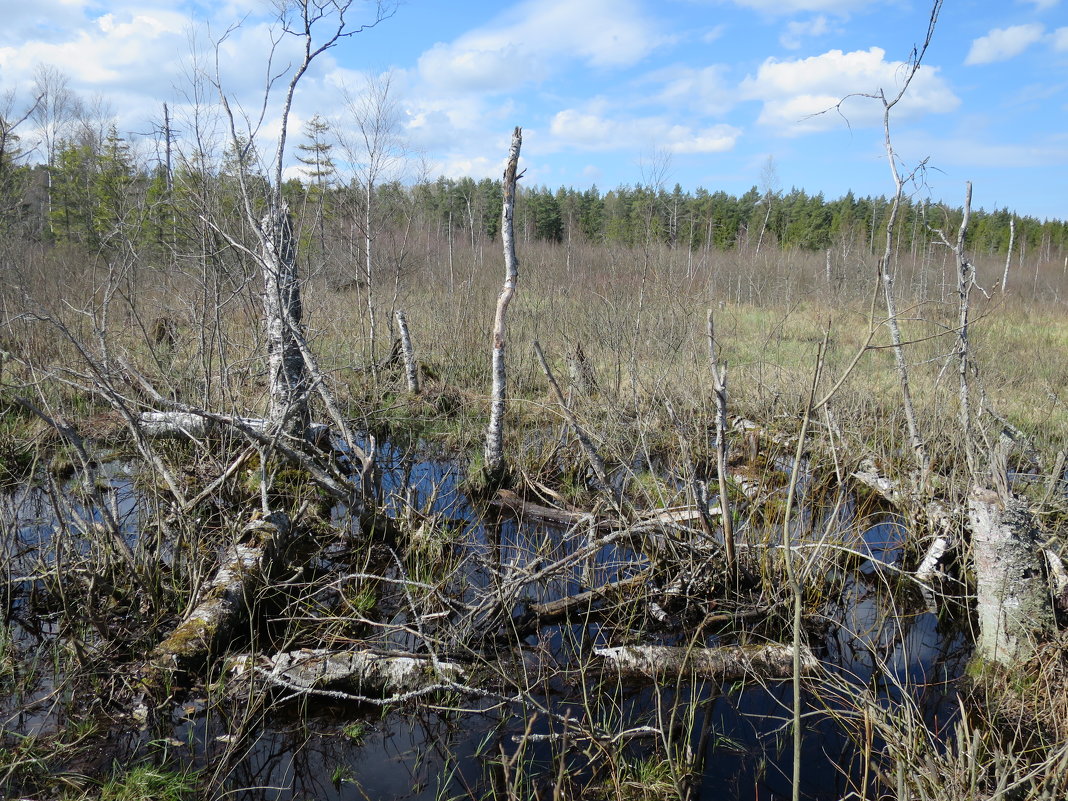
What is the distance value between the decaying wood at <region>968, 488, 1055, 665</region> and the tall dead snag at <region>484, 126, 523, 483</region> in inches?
134

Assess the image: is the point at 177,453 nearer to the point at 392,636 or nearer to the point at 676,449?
the point at 392,636

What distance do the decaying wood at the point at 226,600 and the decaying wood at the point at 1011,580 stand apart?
368cm

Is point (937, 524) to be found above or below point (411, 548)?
above

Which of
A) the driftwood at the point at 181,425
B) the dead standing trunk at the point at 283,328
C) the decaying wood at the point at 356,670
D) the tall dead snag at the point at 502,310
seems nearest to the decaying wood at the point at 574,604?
the decaying wood at the point at 356,670

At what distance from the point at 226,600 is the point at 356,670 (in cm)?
87

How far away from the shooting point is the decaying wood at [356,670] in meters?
3.03

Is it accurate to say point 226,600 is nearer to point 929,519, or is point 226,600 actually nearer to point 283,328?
point 283,328

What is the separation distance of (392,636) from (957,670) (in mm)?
3051

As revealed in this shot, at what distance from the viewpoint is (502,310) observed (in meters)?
5.21

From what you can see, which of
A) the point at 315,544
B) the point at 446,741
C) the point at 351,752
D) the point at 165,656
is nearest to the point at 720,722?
the point at 446,741

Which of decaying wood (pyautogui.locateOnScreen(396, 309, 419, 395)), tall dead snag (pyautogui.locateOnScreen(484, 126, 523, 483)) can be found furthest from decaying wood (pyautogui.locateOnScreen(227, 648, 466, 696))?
decaying wood (pyautogui.locateOnScreen(396, 309, 419, 395))

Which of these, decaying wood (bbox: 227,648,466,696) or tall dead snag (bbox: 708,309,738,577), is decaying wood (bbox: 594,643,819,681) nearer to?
tall dead snag (bbox: 708,309,738,577)

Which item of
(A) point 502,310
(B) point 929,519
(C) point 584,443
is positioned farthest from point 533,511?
(B) point 929,519

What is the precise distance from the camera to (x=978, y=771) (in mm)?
2477
